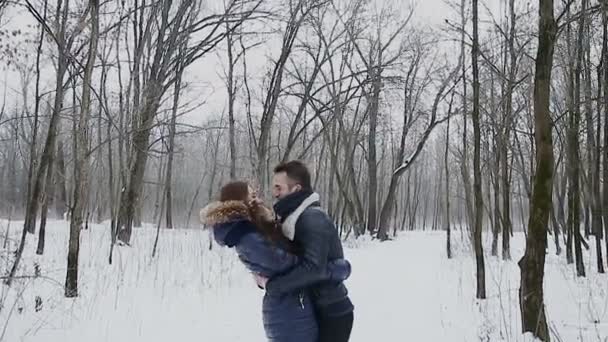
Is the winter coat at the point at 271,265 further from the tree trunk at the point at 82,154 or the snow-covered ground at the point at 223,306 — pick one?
Answer: the tree trunk at the point at 82,154

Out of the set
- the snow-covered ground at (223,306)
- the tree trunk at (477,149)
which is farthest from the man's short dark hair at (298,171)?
the tree trunk at (477,149)

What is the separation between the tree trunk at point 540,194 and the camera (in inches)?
196

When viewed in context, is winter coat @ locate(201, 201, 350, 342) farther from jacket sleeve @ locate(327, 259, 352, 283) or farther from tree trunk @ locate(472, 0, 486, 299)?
tree trunk @ locate(472, 0, 486, 299)

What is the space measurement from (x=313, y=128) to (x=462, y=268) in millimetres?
26295

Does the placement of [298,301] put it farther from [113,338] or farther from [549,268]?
[549,268]

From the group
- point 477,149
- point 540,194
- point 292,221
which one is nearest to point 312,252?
point 292,221

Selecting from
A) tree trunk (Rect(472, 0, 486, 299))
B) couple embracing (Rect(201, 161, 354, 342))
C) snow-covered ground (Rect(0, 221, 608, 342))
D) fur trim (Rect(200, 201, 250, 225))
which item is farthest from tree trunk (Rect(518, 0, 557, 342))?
fur trim (Rect(200, 201, 250, 225))

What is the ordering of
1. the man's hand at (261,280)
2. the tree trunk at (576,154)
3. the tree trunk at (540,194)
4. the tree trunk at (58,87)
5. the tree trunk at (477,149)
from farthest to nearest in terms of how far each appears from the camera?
the tree trunk at (576,154) → the tree trunk at (58,87) → the tree trunk at (477,149) → the tree trunk at (540,194) → the man's hand at (261,280)

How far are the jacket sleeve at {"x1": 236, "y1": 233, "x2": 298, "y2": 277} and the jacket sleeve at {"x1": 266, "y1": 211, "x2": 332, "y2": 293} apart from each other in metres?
0.04

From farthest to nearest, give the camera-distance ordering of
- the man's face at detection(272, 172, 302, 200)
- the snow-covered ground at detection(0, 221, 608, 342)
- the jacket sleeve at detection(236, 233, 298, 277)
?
the snow-covered ground at detection(0, 221, 608, 342) < the man's face at detection(272, 172, 302, 200) < the jacket sleeve at detection(236, 233, 298, 277)

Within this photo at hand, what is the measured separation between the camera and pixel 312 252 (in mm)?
2822

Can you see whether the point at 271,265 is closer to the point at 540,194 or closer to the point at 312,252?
the point at 312,252

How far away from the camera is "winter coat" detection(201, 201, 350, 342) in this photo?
2734mm

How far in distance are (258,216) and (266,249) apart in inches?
7.2
